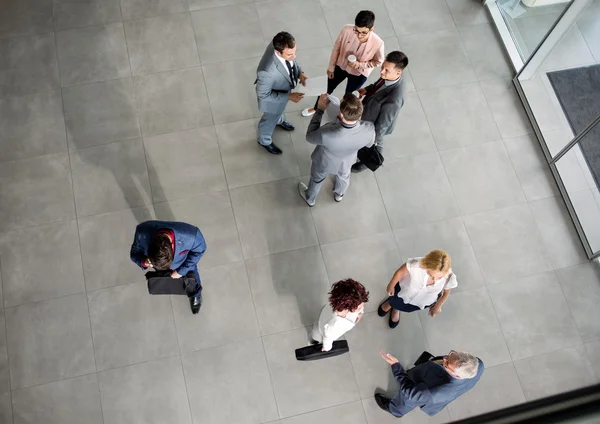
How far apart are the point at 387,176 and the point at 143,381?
3.07 metres

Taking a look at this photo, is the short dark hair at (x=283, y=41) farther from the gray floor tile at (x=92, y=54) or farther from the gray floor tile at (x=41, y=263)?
the gray floor tile at (x=41, y=263)

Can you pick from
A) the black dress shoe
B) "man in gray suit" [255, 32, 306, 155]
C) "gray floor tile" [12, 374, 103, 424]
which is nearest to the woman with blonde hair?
"man in gray suit" [255, 32, 306, 155]

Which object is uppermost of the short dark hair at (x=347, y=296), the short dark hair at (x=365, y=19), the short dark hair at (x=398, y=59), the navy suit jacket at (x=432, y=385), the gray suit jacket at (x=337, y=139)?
the short dark hair at (x=365, y=19)

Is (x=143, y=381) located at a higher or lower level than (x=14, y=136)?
lower

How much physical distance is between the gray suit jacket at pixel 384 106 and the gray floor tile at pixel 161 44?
239 cm

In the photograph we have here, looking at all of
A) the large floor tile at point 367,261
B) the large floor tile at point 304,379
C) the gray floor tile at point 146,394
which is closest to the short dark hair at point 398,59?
the large floor tile at point 367,261

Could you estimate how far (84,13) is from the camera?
231 inches

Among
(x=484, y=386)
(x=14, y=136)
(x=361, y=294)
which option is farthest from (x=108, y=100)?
(x=484, y=386)

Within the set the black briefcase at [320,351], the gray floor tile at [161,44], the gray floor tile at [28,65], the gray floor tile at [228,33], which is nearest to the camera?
the black briefcase at [320,351]

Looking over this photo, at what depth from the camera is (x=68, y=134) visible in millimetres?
5246

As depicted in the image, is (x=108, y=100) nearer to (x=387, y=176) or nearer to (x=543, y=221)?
(x=387, y=176)

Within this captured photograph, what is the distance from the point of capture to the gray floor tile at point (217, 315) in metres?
4.55

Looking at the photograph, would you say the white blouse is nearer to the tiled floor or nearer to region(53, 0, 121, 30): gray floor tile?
the tiled floor

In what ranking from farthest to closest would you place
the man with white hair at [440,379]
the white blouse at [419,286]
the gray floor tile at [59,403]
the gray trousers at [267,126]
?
the gray trousers at [267,126] < the gray floor tile at [59,403] < the white blouse at [419,286] < the man with white hair at [440,379]
